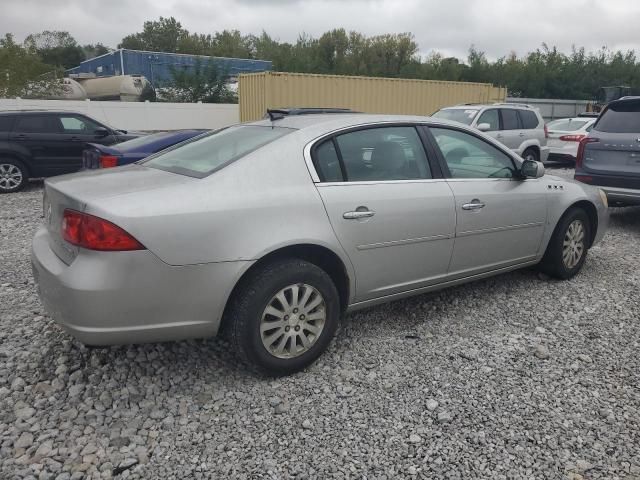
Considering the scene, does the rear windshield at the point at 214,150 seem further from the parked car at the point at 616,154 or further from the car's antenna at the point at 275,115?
the parked car at the point at 616,154

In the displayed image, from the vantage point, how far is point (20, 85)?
19.7 m

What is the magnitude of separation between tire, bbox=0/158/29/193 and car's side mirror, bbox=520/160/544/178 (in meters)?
8.82

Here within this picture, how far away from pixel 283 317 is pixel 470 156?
6.90 feet

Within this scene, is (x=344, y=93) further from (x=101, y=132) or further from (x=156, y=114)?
(x=156, y=114)

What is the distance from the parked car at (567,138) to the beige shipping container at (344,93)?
4497 millimetres

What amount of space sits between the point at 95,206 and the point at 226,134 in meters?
1.40

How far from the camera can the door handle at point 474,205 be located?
3.76 metres

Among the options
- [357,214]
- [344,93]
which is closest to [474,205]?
[357,214]

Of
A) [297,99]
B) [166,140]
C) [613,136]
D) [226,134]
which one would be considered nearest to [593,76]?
[297,99]

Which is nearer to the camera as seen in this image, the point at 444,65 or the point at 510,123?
the point at 510,123

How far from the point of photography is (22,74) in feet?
64.2

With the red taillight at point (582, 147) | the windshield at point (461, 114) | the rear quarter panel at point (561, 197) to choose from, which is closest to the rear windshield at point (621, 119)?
the red taillight at point (582, 147)

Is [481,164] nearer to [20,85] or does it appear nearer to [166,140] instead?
[166,140]

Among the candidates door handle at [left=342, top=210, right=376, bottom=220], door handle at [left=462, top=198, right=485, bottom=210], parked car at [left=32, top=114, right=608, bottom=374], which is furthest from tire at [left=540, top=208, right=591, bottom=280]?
door handle at [left=342, top=210, right=376, bottom=220]
